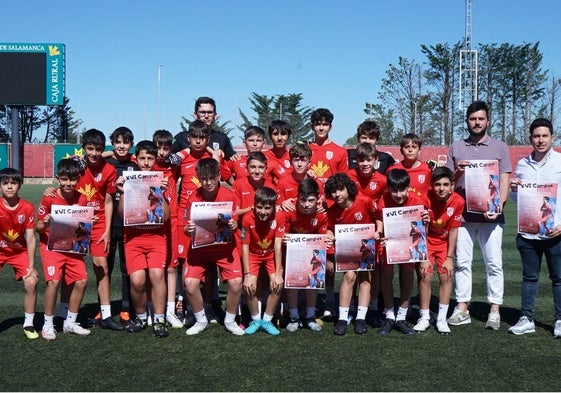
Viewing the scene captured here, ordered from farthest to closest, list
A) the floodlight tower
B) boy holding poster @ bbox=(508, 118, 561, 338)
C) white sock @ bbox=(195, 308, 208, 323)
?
the floodlight tower
white sock @ bbox=(195, 308, 208, 323)
boy holding poster @ bbox=(508, 118, 561, 338)

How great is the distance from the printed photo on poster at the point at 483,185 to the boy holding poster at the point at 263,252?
1.88 metres

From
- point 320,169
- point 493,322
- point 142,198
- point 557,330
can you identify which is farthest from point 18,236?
point 557,330

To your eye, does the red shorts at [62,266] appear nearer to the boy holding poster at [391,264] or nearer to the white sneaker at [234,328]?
the white sneaker at [234,328]

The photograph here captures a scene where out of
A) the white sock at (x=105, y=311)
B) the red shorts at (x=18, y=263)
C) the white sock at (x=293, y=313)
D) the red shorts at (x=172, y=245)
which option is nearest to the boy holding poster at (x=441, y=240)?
the white sock at (x=293, y=313)

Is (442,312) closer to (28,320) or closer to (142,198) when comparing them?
(142,198)

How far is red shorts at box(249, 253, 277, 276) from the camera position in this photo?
229 inches

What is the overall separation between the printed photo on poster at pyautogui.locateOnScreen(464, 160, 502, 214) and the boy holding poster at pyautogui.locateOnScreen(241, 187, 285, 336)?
6.17ft

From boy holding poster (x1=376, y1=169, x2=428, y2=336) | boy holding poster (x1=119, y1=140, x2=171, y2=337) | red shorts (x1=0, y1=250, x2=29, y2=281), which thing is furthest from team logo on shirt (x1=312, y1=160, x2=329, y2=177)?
red shorts (x1=0, y1=250, x2=29, y2=281)

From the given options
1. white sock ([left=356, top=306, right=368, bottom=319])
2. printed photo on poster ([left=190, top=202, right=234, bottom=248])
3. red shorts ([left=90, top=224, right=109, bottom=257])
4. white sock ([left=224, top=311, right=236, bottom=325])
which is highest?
printed photo on poster ([left=190, top=202, right=234, bottom=248])

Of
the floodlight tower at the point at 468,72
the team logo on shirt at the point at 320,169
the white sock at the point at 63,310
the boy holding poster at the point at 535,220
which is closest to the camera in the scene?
the boy holding poster at the point at 535,220

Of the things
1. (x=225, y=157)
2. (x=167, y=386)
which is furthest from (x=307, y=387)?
(x=225, y=157)

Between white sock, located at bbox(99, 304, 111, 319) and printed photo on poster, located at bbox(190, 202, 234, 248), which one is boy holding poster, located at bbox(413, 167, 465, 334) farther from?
white sock, located at bbox(99, 304, 111, 319)

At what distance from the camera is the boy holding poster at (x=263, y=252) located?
565cm

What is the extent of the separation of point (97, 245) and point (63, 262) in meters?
0.37
